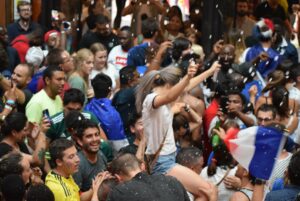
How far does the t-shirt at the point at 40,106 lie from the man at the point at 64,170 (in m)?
1.73

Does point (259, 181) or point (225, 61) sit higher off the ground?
point (259, 181)

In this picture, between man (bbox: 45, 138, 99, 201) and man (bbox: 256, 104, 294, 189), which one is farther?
man (bbox: 256, 104, 294, 189)

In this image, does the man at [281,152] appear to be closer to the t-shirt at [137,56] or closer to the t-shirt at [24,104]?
the t-shirt at [24,104]

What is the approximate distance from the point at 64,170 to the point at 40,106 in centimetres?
204

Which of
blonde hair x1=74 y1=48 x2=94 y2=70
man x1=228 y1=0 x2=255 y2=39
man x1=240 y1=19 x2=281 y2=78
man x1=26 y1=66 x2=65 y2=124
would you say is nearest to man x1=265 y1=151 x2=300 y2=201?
man x1=26 y1=66 x2=65 y2=124

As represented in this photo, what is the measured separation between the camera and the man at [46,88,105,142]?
36.9ft

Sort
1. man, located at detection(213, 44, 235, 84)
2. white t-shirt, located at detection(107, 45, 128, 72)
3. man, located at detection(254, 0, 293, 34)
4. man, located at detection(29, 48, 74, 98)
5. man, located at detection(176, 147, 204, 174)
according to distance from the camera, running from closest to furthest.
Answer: man, located at detection(176, 147, 204, 174) → man, located at detection(29, 48, 74, 98) → man, located at detection(213, 44, 235, 84) → white t-shirt, located at detection(107, 45, 128, 72) → man, located at detection(254, 0, 293, 34)

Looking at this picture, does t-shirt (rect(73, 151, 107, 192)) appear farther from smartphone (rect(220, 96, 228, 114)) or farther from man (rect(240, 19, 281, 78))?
man (rect(240, 19, 281, 78))

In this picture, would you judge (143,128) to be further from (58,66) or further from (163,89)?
(58,66)

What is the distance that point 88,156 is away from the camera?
10.2 metres

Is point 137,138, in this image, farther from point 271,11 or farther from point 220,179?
point 271,11

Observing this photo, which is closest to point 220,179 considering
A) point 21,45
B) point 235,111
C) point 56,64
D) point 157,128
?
point 157,128

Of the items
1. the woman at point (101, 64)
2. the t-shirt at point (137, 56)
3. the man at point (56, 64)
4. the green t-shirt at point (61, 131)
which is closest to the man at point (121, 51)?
the t-shirt at point (137, 56)

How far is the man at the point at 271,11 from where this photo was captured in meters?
18.0
